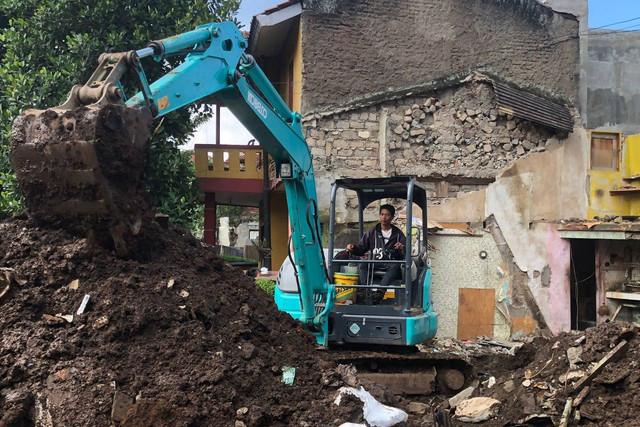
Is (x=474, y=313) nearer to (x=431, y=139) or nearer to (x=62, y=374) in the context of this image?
(x=431, y=139)

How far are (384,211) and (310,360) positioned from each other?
2980 millimetres

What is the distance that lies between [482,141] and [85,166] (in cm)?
986

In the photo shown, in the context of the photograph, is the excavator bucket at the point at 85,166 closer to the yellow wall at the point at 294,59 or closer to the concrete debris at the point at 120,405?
the concrete debris at the point at 120,405

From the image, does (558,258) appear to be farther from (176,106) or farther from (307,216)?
(176,106)

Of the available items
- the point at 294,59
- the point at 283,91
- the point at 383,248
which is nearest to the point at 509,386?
the point at 383,248

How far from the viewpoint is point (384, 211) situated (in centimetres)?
786

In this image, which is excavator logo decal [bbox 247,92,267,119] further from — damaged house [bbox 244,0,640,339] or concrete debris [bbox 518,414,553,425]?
damaged house [bbox 244,0,640,339]

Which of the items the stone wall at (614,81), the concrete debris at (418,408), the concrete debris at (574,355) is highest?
the stone wall at (614,81)

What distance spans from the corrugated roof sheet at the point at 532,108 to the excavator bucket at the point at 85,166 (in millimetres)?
9571

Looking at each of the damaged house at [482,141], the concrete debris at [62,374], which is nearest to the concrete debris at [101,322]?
the concrete debris at [62,374]

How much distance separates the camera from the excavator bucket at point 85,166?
4.37 metres

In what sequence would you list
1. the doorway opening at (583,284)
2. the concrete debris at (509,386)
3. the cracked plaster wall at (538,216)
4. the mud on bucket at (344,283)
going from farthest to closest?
1. the doorway opening at (583,284)
2. the cracked plaster wall at (538,216)
3. the mud on bucket at (344,283)
4. the concrete debris at (509,386)

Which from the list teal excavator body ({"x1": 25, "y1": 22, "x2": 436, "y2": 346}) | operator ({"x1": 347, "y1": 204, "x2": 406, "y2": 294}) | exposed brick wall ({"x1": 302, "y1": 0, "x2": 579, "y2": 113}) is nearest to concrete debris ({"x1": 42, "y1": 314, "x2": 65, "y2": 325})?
teal excavator body ({"x1": 25, "y1": 22, "x2": 436, "y2": 346})

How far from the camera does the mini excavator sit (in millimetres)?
4418
